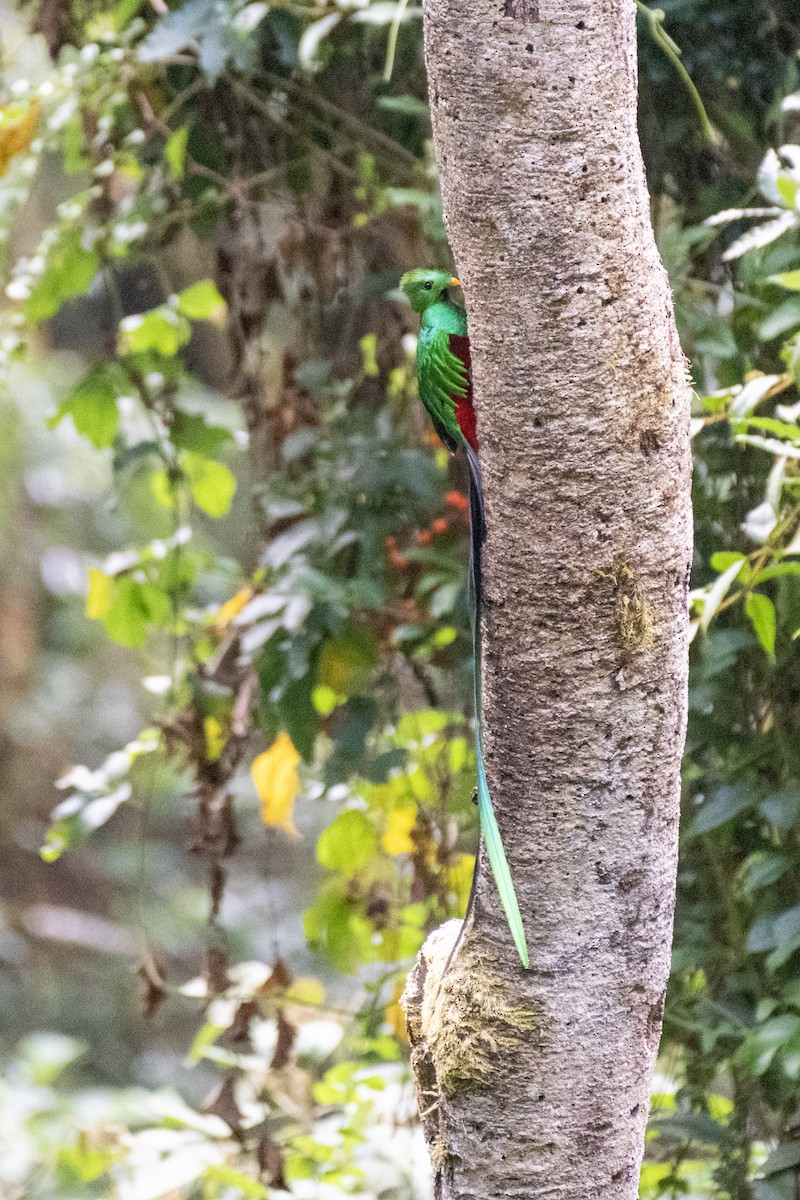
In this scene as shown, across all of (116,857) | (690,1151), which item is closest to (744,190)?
(690,1151)

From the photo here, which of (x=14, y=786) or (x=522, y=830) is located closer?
(x=522, y=830)

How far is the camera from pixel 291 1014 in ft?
6.08

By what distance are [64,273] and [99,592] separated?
1.45 feet

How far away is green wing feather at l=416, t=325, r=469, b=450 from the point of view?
29.4 inches

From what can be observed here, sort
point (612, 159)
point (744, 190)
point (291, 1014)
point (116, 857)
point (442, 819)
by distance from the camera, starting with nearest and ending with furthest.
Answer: point (612, 159)
point (744, 190)
point (442, 819)
point (291, 1014)
point (116, 857)

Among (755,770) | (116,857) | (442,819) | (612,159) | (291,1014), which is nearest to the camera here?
(612,159)

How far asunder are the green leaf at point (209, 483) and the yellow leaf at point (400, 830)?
492 mm

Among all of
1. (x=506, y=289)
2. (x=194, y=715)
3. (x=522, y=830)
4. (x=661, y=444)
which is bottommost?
(x=194, y=715)

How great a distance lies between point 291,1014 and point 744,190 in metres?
1.35

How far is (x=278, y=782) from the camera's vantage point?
1560 mm

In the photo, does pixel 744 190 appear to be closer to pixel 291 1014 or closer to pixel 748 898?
pixel 748 898

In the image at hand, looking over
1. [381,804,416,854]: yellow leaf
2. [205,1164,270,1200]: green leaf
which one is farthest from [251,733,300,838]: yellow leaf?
[205,1164,270,1200]: green leaf

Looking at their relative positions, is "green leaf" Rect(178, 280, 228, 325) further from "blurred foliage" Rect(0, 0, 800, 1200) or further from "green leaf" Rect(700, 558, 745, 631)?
"green leaf" Rect(700, 558, 745, 631)

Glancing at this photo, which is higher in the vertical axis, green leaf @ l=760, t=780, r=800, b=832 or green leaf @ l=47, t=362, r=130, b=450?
green leaf @ l=47, t=362, r=130, b=450
